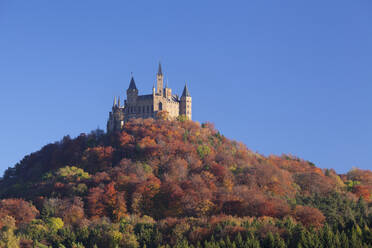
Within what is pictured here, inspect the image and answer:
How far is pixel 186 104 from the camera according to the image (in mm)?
125250

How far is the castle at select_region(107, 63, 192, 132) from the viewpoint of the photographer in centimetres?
12319

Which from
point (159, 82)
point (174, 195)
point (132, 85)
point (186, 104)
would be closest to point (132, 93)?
point (132, 85)

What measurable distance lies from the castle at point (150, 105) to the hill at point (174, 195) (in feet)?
8.19

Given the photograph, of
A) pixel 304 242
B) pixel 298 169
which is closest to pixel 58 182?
pixel 298 169

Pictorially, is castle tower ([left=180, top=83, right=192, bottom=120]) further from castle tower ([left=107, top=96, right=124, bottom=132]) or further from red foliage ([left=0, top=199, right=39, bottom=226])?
red foliage ([left=0, top=199, right=39, bottom=226])

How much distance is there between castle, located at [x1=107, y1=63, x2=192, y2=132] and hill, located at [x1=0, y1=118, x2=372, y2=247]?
2497mm

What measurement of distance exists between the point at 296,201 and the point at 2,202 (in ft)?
119

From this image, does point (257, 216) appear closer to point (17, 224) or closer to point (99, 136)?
point (17, 224)

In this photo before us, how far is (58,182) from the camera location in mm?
105875

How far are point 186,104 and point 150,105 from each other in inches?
231

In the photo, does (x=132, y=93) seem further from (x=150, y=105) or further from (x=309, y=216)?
Answer: (x=309, y=216)

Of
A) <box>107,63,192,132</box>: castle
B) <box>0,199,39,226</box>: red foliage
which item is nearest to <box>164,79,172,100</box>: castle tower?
<box>107,63,192,132</box>: castle

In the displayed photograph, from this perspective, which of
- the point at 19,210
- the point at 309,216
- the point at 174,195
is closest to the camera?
the point at 309,216

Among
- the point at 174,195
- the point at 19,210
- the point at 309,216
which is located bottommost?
the point at 309,216
